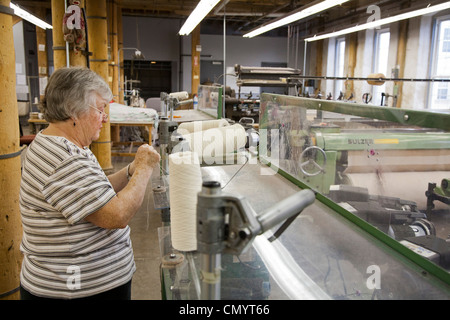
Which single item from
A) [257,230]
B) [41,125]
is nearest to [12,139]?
[257,230]

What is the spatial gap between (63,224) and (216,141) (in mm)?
1241

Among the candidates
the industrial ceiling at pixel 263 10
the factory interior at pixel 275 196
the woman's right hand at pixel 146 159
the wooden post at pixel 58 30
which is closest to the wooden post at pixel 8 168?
the factory interior at pixel 275 196

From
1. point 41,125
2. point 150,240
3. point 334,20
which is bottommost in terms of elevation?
point 150,240

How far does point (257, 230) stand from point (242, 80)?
8.63 feet

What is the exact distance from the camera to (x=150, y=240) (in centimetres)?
380

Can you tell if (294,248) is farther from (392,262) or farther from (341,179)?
(341,179)

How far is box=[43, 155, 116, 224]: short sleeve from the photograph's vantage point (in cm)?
124

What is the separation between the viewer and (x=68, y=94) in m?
1.34

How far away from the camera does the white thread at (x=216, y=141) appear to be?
7.75ft

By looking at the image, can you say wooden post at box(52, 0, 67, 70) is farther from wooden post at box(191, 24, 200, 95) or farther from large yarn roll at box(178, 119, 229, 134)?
wooden post at box(191, 24, 200, 95)

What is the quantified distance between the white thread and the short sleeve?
1.07 m

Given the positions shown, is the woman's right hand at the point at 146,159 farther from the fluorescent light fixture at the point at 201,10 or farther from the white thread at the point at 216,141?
the fluorescent light fixture at the point at 201,10

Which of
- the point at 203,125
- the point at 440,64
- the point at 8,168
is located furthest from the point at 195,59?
the point at 8,168

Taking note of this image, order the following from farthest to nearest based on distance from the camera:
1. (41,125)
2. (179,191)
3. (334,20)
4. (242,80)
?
(334,20) → (41,125) → (242,80) → (179,191)
